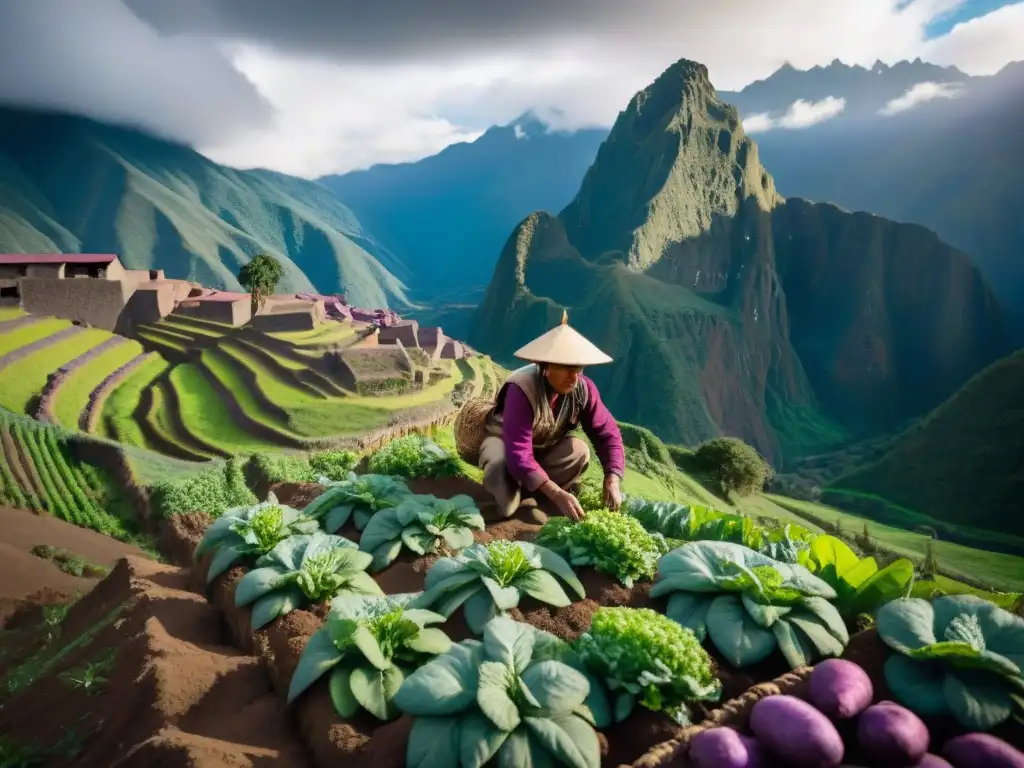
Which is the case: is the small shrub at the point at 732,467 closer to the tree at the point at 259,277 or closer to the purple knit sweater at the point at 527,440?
the tree at the point at 259,277

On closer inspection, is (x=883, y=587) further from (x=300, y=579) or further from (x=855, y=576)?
(x=300, y=579)

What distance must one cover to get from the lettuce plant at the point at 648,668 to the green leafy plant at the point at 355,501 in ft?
8.41

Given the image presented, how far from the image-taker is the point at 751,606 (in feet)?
9.51

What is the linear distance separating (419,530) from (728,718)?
2443 mm

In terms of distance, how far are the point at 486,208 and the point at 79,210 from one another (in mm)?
105565

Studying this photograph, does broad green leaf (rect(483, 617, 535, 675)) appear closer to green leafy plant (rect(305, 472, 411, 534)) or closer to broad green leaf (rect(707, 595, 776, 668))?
broad green leaf (rect(707, 595, 776, 668))

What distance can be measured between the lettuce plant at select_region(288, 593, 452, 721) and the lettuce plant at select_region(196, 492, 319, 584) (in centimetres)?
145

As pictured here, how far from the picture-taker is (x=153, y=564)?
200 inches

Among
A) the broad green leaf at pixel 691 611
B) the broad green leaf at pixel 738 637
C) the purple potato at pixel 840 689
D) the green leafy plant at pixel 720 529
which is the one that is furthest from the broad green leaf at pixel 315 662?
the green leafy plant at pixel 720 529

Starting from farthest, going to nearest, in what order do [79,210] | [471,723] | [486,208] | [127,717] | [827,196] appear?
[486,208] < [827,196] < [79,210] < [127,717] < [471,723]

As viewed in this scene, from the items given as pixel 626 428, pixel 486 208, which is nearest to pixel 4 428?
pixel 626 428

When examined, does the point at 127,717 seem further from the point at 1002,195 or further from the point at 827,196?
the point at 827,196

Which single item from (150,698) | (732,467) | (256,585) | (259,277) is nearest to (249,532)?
(256,585)

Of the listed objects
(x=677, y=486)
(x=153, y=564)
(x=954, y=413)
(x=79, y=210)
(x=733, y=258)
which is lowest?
(x=677, y=486)
